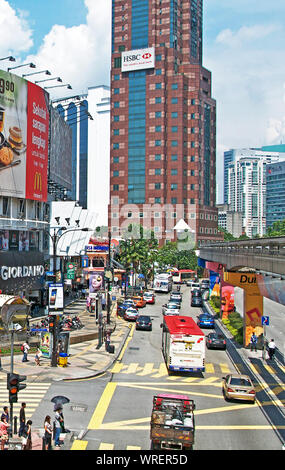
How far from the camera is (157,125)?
159 meters

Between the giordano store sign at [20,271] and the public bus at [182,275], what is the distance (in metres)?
65.2

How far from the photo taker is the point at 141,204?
520 ft

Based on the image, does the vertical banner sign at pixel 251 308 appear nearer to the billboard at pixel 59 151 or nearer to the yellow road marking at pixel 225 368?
the yellow road marking at pixel 225 368

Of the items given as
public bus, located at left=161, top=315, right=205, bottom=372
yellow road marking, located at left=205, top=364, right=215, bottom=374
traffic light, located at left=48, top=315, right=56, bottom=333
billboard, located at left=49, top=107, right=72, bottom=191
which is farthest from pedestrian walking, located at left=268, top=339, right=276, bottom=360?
billboard, located at left=49, top=107, right=72, bottom=191

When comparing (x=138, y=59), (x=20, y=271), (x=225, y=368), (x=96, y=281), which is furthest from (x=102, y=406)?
(x=138, y=59)

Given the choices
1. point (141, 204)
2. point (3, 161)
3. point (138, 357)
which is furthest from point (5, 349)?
point (141, 204)

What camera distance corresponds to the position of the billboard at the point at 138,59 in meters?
160

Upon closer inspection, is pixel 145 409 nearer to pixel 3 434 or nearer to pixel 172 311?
pixel 3 434

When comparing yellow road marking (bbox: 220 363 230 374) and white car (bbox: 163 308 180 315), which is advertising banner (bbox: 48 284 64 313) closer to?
yellow road marking (bbox: 220 363 230 374)

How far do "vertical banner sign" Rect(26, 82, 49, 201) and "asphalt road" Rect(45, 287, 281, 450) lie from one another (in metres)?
31.4

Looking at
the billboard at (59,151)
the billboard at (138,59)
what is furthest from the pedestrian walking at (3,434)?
the billboard at (138,59)

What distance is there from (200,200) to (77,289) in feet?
261

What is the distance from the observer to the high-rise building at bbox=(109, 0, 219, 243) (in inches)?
6230

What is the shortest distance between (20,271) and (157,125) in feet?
359
